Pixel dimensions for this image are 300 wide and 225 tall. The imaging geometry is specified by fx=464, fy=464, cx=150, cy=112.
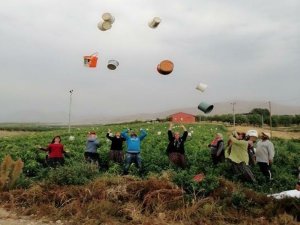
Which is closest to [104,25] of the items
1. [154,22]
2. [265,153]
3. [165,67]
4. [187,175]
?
[154,22]

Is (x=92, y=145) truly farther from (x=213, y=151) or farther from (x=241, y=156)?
(x=241, y=156)

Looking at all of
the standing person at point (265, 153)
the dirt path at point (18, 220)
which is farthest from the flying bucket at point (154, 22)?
the dirt path at point (18, 220)

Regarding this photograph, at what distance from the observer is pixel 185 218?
30.8 feet

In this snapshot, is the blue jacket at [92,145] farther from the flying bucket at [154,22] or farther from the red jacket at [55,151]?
the flying bucket at [154,22]

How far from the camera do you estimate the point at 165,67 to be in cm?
1166

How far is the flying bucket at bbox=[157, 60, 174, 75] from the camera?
11641 millimetres

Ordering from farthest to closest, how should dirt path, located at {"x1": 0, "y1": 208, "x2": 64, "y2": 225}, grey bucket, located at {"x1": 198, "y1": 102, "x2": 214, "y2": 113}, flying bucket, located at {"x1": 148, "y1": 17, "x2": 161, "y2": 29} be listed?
grey bucket, located at {"x1": 198, "y1": 102, "x2": 214, "y2": 113} → flying bucket, located at {"x1": 148, "y1": 17, "x2": 161, "y2": 29} → dirt path, located at {"x1": 0, "y1": 208, "x2": 64, "y2": 225}

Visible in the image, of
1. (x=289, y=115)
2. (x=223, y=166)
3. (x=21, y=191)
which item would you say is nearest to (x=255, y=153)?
(x=223, y=166)

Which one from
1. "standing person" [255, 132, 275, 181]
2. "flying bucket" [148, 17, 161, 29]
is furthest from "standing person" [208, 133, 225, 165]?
"flying bucket" [148, 17, 161, 29]

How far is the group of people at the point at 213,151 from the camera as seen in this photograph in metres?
12.5

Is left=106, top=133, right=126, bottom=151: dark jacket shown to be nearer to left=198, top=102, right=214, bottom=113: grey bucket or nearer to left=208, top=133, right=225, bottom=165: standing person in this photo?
left=208, top=133, right=225, bottom=165: standing person

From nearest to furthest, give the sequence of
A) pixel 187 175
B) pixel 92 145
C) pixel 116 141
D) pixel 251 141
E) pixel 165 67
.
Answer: pixel 187 175, pixel 165 67, pixel 251 141, pixel 92 145, pixel 116 141

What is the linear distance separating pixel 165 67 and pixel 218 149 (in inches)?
148

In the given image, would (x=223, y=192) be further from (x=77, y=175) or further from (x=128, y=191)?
(x=77, y=175)
